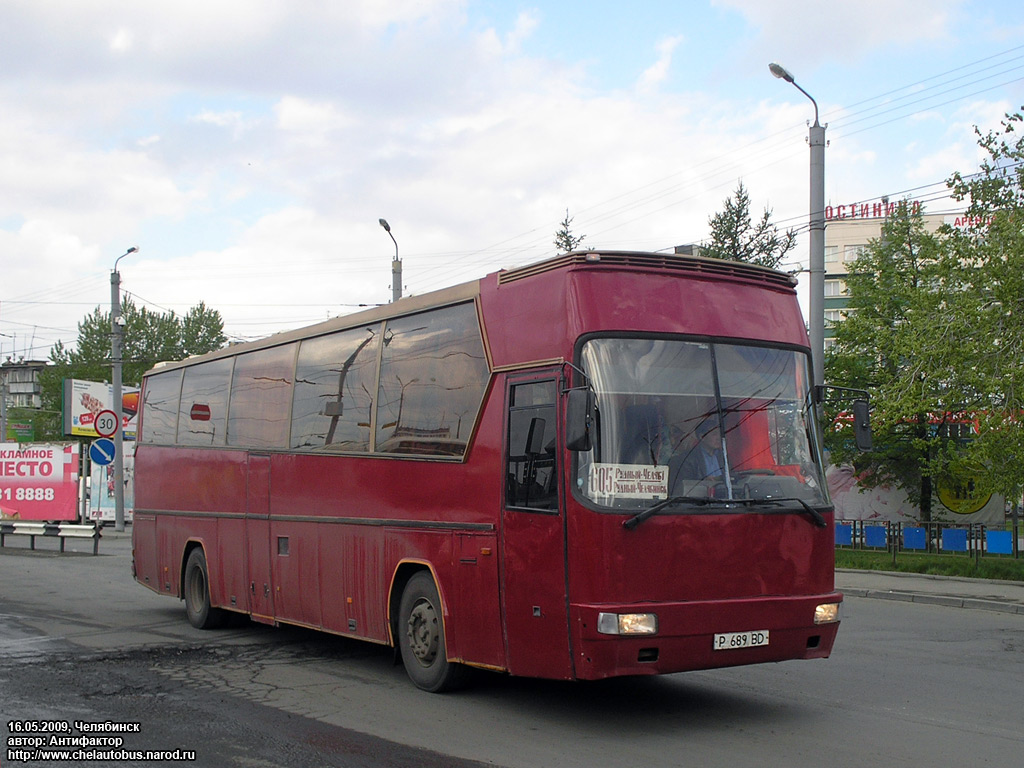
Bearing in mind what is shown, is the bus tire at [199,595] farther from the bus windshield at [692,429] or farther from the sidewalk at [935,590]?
the sidewalk at [935,590]

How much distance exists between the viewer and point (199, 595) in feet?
44.1

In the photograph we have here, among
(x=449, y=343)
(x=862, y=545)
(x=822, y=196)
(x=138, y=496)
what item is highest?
(x=822, y=196)

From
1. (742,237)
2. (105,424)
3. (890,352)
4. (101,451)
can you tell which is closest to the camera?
(101,451)

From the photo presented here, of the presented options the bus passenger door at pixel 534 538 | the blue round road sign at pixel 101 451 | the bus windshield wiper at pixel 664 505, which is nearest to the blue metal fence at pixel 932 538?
the bus windshield wiper at pixel 664 505

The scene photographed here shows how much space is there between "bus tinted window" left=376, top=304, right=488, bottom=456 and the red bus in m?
0.02

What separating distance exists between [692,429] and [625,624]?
4.65 feet

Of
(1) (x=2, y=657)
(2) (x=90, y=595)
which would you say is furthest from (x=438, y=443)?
(2) (x=90, y=595)

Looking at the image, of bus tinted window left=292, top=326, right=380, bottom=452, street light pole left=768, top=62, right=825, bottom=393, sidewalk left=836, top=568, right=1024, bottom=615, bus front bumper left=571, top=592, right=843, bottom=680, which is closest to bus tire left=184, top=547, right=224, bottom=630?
bus tinted window left=292, top=326, right=380, bottom=452

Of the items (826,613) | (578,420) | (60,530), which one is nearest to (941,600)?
(826,613)

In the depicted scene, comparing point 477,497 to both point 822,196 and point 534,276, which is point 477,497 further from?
point 822,196

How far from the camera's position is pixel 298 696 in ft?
29.0

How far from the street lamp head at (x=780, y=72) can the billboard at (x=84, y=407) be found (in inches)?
1464

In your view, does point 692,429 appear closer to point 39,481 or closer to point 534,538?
point 534,538

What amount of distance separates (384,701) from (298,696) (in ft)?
2.49
